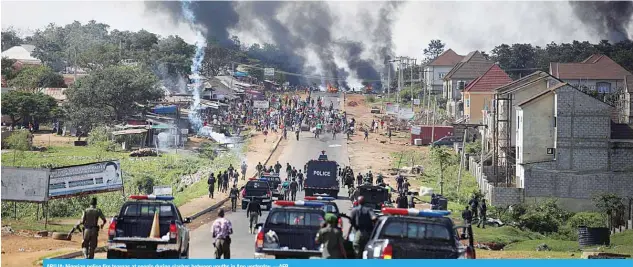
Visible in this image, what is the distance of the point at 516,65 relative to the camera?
427ft

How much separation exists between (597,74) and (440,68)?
28730mm

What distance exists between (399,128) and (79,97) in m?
28.9

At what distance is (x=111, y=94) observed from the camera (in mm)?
92938

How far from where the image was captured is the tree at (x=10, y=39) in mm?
138500

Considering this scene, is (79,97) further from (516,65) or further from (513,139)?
(516,65)

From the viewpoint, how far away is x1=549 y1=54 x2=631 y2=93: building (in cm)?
10381

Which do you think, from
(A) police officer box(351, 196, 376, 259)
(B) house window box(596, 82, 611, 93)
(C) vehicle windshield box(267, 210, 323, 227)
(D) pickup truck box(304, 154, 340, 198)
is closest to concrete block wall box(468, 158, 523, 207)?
(D) pickup truck box(304, 154, 340, 198)

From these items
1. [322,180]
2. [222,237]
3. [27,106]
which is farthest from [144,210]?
[27,106]

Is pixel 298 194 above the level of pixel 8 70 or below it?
below

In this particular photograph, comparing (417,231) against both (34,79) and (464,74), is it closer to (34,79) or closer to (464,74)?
(34,79)

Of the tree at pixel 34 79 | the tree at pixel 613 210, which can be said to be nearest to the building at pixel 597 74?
the tree at pixel 34 79

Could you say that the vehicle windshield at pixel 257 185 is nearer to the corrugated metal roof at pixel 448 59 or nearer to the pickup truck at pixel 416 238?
the pickup truck at pixel 416 238

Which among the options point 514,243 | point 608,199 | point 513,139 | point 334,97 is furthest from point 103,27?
point 514,243

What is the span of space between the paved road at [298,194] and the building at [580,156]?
10847 millimetres
